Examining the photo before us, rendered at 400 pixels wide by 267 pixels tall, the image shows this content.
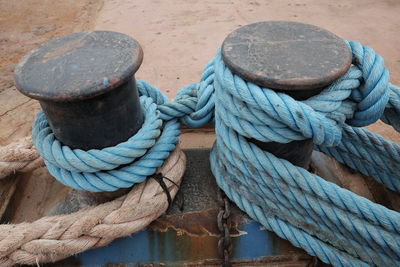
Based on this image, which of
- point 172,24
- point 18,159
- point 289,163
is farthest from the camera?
point 172,24

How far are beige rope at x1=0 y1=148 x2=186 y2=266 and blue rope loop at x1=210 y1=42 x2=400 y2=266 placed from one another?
0.94 feet

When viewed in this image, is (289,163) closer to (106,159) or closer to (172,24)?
(106,159)

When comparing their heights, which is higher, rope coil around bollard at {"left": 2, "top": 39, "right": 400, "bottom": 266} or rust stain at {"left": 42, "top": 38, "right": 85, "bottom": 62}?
rust stain at {"left": 42, "top": 38, "right": 85, "bottom": 62}

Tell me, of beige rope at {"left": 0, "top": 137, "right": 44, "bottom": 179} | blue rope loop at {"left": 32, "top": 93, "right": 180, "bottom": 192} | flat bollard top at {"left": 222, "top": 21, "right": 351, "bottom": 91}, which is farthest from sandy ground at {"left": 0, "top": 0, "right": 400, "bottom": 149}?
flat bollard top at {"left": 222, "top": 21, "right": 351, "bottom": 91}

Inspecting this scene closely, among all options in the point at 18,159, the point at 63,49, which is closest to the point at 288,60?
the point at 63,49

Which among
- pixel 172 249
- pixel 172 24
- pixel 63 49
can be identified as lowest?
pixel 172 24

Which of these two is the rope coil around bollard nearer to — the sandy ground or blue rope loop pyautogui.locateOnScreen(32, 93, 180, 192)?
blue rope loop pyautogui.locateOnScreen(32, 93, 180, 192)

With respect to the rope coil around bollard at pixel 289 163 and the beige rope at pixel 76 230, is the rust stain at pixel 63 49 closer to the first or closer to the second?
the rope coil around bollard at pixel 289 163

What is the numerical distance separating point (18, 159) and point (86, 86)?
2.12ft

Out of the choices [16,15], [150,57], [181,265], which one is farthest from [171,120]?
[16,15]

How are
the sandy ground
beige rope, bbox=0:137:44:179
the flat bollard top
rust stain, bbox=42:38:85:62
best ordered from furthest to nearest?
the sandy ground
beige rope, bbox=0:137:44:179
rust stain, bbox=42:38:85:62
the flat bollard top

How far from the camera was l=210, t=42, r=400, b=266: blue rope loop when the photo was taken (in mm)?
818

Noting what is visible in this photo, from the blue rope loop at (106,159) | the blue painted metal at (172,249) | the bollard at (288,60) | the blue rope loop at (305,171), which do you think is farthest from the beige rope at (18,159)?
the bollard at (288,60)

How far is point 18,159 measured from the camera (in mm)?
1271
